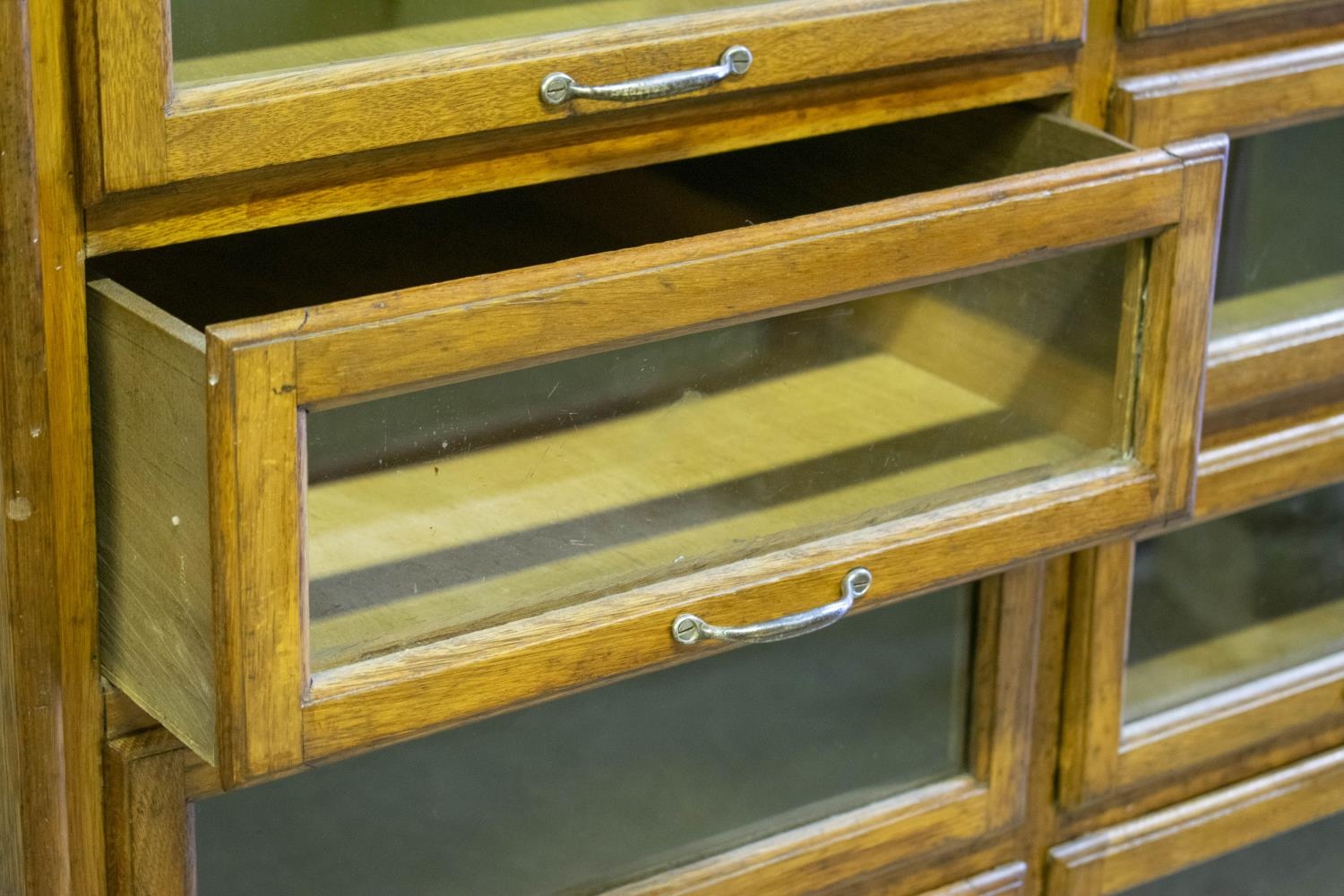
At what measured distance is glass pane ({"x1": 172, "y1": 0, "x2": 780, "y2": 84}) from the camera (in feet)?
2.12

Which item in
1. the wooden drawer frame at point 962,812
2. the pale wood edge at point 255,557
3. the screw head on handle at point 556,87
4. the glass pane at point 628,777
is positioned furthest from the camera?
the wooden drawer frame at point 962,812

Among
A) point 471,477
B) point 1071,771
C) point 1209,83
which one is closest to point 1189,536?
point 1071,771

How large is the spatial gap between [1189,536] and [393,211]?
49 centimetres

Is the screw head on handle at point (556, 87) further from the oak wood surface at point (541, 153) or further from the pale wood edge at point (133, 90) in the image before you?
the pale wood edge at point (133, 90)

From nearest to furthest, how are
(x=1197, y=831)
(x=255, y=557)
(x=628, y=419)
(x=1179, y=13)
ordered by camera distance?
(x=255, y=557) → (x=628, y=419) → (x=1179, y=13) → (x=1197, y=831)

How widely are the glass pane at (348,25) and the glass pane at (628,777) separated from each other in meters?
0.31

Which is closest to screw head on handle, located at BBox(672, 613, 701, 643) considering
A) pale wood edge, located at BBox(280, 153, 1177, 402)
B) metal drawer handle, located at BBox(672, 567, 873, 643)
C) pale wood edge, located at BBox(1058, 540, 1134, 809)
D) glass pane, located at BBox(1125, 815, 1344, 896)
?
metal drawer handle, located at BBox(672, 567, 873, 643)

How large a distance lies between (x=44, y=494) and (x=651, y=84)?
268mm

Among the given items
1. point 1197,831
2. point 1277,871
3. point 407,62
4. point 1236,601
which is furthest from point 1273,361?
point 407,62

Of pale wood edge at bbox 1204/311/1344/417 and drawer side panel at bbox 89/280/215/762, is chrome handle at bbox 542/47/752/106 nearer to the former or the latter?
drawer side panel at bbox 89/280/215/762

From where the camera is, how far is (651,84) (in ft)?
2.30

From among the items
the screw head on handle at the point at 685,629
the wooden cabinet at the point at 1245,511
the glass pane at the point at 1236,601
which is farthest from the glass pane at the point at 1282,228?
the screw head on handle at the point at 685,629

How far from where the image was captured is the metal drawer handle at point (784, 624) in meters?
0.70

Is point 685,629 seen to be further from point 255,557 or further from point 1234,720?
point 1234,720
